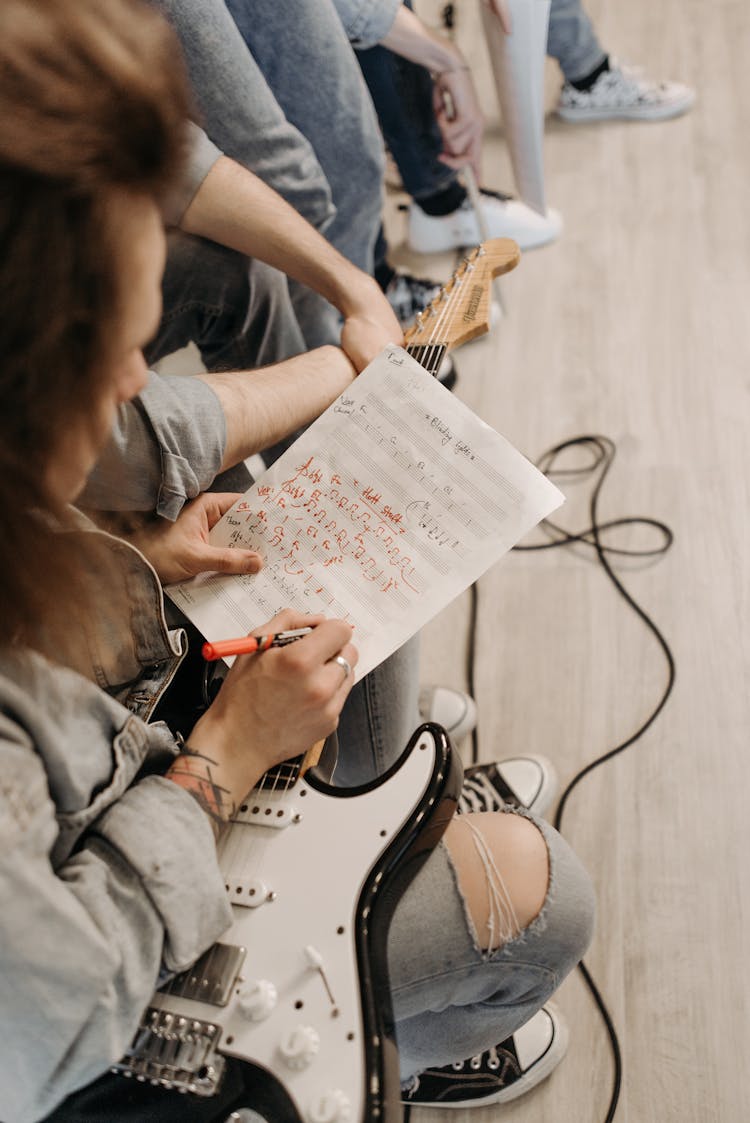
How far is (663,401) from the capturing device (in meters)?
1.76

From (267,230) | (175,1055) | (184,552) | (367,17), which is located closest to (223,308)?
(267,230)

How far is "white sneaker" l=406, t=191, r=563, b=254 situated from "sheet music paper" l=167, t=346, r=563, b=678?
4.08 ft

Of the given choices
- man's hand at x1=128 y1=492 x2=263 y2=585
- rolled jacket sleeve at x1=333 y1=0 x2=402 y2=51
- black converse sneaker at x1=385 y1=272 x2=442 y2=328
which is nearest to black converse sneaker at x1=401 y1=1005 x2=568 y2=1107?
man's hand at x1=128 y1=492 x2=263 y2=585

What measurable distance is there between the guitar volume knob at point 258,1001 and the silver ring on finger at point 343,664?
0.91ft

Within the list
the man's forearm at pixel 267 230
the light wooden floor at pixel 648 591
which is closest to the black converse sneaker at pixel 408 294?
the light wooden floor at pixel 648 591

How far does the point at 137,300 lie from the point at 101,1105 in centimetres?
62

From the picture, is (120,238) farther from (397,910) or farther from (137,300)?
(397,910)

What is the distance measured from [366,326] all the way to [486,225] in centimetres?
106

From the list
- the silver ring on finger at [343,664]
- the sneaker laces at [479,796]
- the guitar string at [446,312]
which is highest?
the guitar string at [446,312]

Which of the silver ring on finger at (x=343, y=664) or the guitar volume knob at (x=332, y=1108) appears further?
the silver ring on finger at (x=343, y=664)

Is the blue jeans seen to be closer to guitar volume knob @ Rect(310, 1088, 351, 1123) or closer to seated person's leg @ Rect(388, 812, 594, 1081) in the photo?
seated person's leg @ Rect(388, 812, 594, 1081)

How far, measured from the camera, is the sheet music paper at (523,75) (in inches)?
62.1

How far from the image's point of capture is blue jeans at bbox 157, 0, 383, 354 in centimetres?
118

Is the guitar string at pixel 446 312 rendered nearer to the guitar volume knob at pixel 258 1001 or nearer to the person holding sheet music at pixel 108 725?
the person holding sheet music at pixel 108 725
